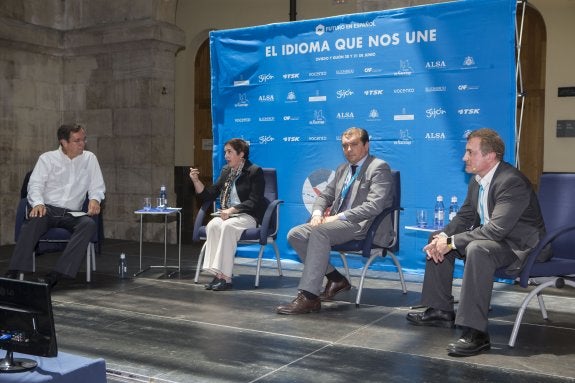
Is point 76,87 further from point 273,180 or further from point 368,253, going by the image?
point 368,253

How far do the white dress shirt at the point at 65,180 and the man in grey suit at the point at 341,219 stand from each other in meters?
1.96

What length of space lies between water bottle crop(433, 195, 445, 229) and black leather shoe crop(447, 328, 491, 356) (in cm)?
120

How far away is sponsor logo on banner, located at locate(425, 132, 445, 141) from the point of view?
545cm

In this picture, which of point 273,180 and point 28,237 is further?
point 273,180

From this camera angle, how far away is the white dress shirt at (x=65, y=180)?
18.2 ft

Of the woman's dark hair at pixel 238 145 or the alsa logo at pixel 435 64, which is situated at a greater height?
the alsa logo at pixel 435 64

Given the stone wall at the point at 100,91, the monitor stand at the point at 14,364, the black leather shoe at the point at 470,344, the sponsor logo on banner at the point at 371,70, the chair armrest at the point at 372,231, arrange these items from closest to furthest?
the monitor stand at the point at 14,364 → the black leather shoe at the point at 470,344 → the chair armrest at the point at 372,231 → the sponsor logo on banner at the point at 371,70 → the stone wall at the point at 100,91

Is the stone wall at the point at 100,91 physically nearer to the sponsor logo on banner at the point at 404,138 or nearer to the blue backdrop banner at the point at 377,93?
the blue backdrop banner at the point at 377,93

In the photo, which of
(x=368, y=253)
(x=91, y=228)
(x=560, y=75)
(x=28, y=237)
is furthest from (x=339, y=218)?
(x=560, y=75)

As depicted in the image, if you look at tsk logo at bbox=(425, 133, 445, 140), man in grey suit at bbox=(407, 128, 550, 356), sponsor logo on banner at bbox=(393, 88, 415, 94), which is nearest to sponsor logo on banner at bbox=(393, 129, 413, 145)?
tsk logo at bbox=(425, 133, 445, 140)

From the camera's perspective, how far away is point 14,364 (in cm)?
243

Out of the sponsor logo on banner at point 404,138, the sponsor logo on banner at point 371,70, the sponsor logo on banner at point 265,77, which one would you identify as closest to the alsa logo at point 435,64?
the sponsor logo on banner at point 371,70

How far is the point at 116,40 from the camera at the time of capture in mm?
8523

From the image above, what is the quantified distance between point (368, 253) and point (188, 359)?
1.67m
